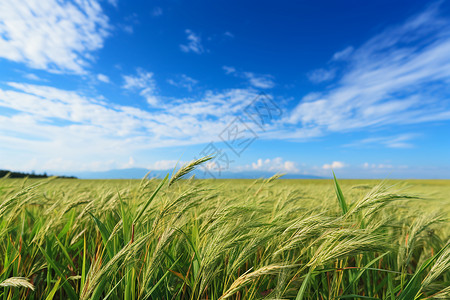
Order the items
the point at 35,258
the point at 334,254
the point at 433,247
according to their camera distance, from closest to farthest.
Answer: the point at 334,254
the point at 35,258
the point at 433,247

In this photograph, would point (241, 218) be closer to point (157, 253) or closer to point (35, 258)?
point (157, 253)

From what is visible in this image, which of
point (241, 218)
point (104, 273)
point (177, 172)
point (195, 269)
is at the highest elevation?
point (177, 172)

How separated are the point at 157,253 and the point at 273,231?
0.69 metres

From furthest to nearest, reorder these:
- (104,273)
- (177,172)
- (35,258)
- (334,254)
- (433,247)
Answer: (433,247)
(35,258)
(177,172)
(334,254)
(104,273)

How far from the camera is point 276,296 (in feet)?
3.58

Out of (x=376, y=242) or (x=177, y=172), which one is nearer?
(x=376, y=242)

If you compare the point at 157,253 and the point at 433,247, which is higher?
the point at 157,253

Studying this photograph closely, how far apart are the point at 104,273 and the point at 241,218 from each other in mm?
969

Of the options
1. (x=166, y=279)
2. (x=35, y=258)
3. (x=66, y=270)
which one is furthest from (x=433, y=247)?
(x=35, y=258)

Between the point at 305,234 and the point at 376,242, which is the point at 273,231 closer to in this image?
the point at 305,234

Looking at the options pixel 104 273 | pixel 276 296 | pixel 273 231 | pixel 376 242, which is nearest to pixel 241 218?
pixel 273 231

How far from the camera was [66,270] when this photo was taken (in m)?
1.58

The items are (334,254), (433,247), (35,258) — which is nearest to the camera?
(334,254)

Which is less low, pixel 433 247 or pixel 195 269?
pixel 195 269
